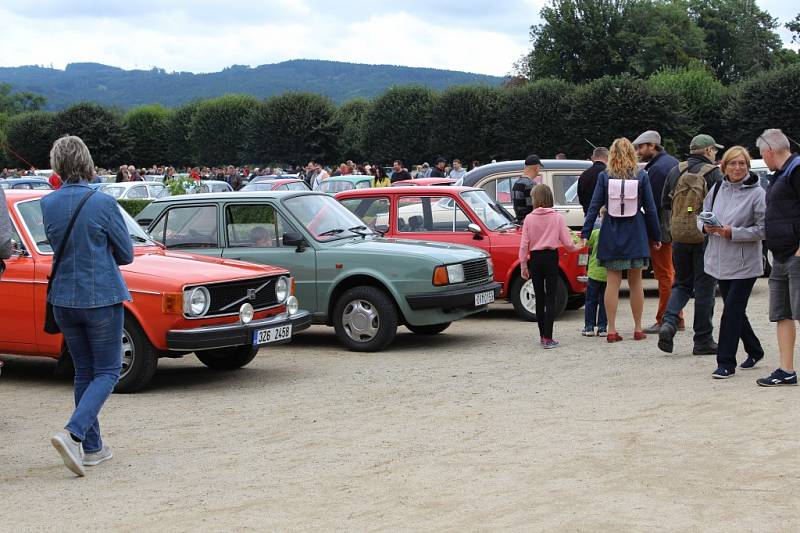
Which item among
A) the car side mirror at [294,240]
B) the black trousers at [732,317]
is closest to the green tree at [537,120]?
the car side mirror at [294,240]

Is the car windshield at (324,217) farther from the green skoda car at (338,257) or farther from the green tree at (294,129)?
the green tree at (294,129)

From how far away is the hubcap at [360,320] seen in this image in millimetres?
11211

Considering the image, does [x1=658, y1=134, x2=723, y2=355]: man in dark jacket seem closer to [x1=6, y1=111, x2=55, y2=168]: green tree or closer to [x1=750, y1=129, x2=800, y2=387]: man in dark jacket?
[x1=750, y1=129, x2=800, y2=387]: man in dark jacket

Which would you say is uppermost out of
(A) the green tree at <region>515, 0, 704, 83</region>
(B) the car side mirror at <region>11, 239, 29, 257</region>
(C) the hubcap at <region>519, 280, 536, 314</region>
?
(A) the green tree at <region>515, 0, 704, 83</region>

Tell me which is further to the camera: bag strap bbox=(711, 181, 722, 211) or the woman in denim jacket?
bag strap bbox=(711, 181, 722, 211)

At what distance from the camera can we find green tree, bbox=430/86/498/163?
204 ft

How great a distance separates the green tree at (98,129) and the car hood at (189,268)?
7905cm

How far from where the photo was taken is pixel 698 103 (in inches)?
2272

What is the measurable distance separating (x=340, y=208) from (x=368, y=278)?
1.28 m

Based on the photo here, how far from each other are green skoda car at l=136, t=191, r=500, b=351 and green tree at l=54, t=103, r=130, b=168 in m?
76.9

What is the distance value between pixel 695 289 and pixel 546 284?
163cm

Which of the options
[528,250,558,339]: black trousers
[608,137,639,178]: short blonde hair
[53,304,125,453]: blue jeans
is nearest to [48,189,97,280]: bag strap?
[53,304,125,453]: blue jeans

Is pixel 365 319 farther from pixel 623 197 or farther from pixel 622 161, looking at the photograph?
pixel 622 161

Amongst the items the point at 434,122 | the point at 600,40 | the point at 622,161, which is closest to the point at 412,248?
the point at 622,161
